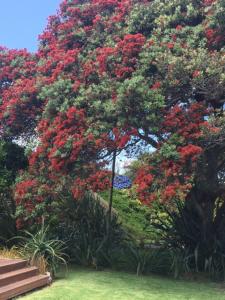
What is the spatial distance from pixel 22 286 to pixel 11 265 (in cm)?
87

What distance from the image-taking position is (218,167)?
40.1 feet

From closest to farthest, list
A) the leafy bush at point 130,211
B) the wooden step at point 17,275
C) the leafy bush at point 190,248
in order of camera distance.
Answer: the wooden step at point 17,275
the leafy bush at point 190,248
the leafy bush at point 130,211

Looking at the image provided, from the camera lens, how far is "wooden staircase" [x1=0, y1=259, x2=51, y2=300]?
28.1 ft

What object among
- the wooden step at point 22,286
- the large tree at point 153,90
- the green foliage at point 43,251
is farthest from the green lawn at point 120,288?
the large tree at point 153,90


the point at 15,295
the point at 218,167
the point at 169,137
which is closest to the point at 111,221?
the point at 218,167

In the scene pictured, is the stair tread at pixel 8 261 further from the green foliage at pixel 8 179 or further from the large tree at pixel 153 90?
the green foliage at pixel 8 179

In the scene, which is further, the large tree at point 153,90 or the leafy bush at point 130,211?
the leafy bush at point 130,211

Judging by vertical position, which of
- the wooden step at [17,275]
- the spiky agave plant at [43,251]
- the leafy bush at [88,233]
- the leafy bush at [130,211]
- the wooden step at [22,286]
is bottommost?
the wooden step at [22,286]

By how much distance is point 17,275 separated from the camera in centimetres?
945

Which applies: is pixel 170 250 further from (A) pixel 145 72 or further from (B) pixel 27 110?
(B) pixel 27 110

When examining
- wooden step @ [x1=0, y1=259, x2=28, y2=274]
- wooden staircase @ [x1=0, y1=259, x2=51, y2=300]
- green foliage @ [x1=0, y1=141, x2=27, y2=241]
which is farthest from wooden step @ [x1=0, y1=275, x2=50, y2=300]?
green foliage @ [x1=0, y1=141, x2=27, y2=241]

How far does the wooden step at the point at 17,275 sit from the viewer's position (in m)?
8.86

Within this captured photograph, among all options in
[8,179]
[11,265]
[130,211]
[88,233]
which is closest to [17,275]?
[11,265]

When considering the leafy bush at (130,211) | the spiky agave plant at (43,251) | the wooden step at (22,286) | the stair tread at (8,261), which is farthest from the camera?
the leafy bush at (130,211)
